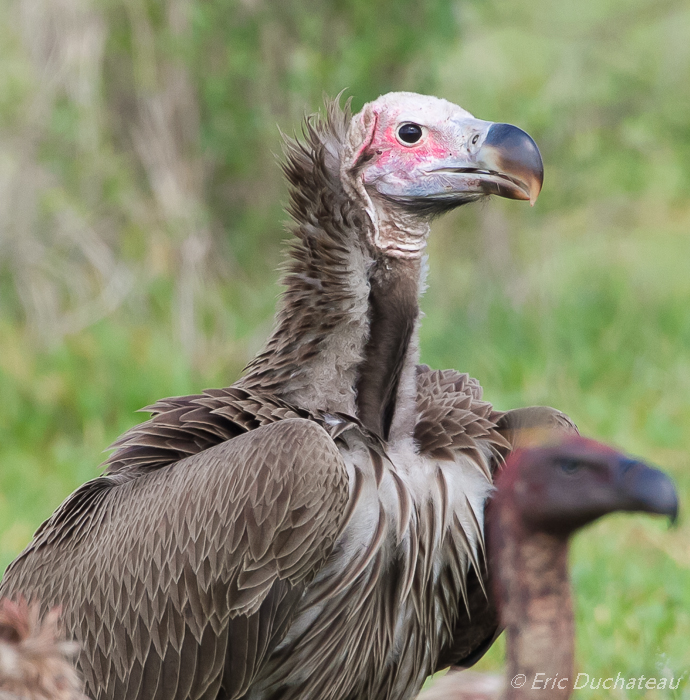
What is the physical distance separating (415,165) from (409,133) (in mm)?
95

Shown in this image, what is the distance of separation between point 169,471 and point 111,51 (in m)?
4.67

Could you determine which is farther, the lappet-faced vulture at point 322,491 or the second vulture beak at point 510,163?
the second vulture beak at point 510,163

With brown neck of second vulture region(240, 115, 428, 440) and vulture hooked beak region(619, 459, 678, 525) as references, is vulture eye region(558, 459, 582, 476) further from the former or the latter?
brown neck of second vulture region(240, 115, 428, 440)

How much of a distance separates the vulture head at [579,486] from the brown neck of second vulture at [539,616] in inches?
1.9

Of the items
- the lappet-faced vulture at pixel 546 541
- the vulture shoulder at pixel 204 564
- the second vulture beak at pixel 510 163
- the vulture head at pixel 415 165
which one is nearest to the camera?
the lappet-faced vulture at pixel 546 541

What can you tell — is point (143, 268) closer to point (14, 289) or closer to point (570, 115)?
point (14, 289)

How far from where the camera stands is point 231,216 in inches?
314

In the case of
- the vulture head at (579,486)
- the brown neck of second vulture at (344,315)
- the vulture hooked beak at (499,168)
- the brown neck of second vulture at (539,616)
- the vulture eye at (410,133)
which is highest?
the vulture eye at (410,133)

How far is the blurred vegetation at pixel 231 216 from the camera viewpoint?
6844 mm

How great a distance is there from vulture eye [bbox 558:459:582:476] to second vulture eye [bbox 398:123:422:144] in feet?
Answer: 3.64

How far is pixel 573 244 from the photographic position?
932cm

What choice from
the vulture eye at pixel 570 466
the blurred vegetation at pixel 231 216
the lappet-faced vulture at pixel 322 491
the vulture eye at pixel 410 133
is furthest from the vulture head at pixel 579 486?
the blurred vegetation at pixel 231 216

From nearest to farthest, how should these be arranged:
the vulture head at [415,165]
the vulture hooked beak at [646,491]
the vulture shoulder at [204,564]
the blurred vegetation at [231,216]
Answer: the vulture hooked beak at [646,491] < the vulture shoulder at [204,564] < the vulture head at [415,165] < the blurred vegetation at [231,216]

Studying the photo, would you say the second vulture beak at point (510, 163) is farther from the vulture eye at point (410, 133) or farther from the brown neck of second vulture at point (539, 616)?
the brown neck of second vulture at point (539, 616)
